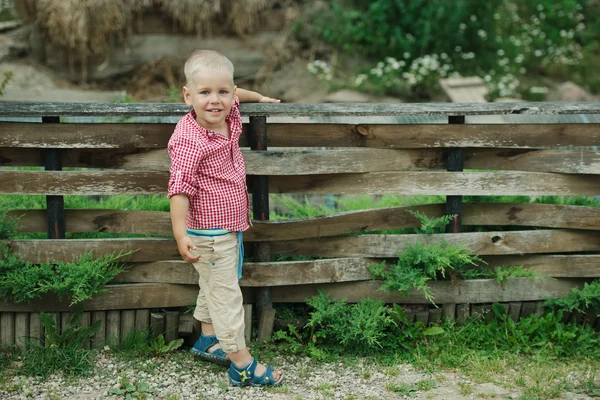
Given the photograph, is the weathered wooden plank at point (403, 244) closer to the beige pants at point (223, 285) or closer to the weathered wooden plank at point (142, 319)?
the weathered wooden plank at point (142, 319)

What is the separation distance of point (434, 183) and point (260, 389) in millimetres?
1498

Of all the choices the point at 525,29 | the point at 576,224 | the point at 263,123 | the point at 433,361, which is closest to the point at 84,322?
the point at 263,123

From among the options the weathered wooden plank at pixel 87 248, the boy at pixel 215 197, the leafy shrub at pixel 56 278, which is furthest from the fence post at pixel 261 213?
the leafy shrub at pixel 56 278

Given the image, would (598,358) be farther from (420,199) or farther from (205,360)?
(205,360)

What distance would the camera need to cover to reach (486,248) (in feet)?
13.3

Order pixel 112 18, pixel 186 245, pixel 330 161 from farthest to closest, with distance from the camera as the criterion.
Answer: pixel 112 18
pixel 330 161
pixel 186 245

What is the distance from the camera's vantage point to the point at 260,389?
3.59 metres

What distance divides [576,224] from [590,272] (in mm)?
310

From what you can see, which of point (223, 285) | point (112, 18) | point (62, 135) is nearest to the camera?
point (223, 285)

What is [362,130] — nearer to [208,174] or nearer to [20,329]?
[208,174]

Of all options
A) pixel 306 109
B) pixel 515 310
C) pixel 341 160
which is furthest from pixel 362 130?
pixel 515 310

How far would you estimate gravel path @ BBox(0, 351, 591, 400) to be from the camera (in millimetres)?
3516

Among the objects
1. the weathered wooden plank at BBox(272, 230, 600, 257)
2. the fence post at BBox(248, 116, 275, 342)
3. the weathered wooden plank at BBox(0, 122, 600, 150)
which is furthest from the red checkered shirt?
the weathered wooden plank at BBox(272, 230, 600, 257)

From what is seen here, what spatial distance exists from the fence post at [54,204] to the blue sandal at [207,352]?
992 mm
